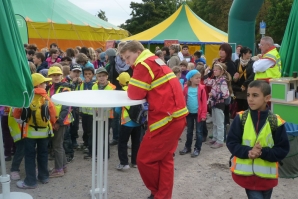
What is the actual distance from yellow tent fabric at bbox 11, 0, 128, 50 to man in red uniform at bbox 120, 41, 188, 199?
1663cm

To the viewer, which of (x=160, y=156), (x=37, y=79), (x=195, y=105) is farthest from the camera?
(x=195, y=105)

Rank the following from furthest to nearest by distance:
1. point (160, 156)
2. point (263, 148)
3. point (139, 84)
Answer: point (160, 156) < point (139, 84) < point (263, 148)

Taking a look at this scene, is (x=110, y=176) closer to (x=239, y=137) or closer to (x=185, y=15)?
(x=239, y=137)

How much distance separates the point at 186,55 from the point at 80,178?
643 centimetres

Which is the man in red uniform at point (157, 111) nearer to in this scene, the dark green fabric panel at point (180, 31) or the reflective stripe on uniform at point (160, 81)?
the reflective stripe on uniform at point (160, 81)

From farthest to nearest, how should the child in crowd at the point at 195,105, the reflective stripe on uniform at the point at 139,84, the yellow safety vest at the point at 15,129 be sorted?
the child in crowd at the point at 195,105 < the yellow safety vest at the point at 15,129 < the reflective stripe on uniform at the point at 139,84

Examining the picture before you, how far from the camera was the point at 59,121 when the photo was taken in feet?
15.9

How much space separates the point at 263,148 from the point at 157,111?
48.6 inches

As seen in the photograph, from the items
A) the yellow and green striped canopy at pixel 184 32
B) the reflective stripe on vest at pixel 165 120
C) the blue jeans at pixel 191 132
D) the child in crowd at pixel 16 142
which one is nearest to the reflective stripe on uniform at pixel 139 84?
the reflective stripe on vest at pixel 165 120

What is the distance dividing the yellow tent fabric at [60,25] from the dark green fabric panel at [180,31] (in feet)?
17.2

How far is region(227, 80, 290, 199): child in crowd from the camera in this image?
9.51 ft

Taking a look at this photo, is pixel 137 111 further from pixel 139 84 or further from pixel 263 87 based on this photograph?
pixel 263 87

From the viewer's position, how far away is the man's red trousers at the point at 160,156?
379 centimetres

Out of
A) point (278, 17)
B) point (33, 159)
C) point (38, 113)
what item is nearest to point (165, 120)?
point (38, 113)
